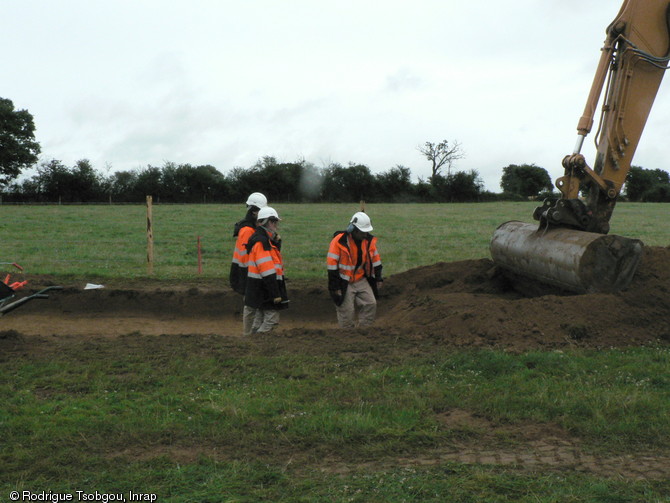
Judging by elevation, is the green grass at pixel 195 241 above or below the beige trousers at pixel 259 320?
above

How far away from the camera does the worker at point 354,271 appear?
9.70m

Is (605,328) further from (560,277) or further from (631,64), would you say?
(631,64)

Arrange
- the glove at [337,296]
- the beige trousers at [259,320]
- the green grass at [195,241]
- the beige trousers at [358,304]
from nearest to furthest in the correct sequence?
the beige trousers at [259,320], the glove at [337,296], the beige trousers at [358,304], the green grass at [195,241]

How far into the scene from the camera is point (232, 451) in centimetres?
501

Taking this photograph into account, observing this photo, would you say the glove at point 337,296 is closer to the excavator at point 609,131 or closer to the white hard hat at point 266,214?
Answer: the white hard hat at point 266,214

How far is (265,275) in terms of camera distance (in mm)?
8719

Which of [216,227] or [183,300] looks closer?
[183,300]

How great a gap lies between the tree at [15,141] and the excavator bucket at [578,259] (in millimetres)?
52918

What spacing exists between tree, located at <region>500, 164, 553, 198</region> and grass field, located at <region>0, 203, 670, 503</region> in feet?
191

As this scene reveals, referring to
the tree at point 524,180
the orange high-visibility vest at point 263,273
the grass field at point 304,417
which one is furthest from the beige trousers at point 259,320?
the tree at point 524,180

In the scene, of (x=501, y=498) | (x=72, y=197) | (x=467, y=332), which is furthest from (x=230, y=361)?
(x=72, y=197)

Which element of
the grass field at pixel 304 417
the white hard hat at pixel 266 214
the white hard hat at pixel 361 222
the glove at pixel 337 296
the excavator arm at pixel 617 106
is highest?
the excavator arm at pixel 617 106

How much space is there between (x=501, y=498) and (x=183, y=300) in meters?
9.26

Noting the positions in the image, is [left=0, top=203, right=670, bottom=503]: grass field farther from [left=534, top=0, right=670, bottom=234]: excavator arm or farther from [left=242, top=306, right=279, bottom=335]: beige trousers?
[left=534, top=0, right=670, bottom=234]: excavator arm
